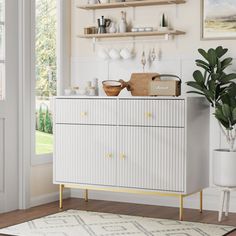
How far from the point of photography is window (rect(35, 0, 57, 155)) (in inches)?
211

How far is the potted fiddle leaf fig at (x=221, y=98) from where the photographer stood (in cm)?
461

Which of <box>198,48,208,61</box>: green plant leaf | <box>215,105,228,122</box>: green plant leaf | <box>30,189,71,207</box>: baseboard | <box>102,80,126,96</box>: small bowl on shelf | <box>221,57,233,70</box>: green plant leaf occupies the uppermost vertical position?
<box>198,48,208,61</box>: green plant leaf

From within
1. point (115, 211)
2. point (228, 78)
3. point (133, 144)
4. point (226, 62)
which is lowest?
Answer: point (115, 211)

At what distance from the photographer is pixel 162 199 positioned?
5.33 meters

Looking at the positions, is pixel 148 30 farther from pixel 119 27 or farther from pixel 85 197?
pixel 85 197

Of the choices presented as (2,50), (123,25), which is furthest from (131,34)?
(2,50)

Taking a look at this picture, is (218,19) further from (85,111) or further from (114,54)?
(85,111)

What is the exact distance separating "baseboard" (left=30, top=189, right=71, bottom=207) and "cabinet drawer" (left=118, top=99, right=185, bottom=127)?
1097mm

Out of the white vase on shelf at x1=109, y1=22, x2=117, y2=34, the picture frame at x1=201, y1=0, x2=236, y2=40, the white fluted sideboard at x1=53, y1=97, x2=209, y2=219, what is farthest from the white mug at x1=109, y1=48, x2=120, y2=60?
the picture frame at x1=201, y1=0, x2=236, y2=40

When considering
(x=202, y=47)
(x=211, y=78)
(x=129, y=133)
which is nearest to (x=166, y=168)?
(x=129, y=133)

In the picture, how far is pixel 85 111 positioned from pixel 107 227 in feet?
3.44

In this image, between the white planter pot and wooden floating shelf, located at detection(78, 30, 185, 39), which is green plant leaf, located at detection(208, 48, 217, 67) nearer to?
wooden floating shelf, located at detection(78, 30, 185, 39)

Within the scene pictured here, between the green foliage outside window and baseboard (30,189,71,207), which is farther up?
the green foliage outside window

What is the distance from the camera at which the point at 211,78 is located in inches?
187
